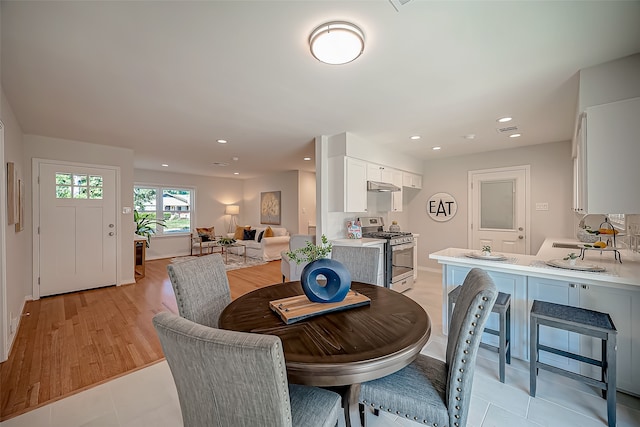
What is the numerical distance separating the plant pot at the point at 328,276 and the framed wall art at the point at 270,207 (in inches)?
256

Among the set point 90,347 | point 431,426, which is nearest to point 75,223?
point 90,347

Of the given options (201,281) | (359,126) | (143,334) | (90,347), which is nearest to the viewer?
(201,281)

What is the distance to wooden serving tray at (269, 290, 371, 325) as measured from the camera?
1.39 meters

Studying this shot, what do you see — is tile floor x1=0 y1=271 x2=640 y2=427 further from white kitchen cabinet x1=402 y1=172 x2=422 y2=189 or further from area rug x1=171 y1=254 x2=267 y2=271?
area rug x1=171 y1=254 x2=267 y2=271

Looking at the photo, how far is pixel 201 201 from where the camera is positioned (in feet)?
27.1

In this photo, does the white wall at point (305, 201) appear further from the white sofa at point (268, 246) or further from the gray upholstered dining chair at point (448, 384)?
the gray upholstered dining chair at point (448, 384)

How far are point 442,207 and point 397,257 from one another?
6.66 feet

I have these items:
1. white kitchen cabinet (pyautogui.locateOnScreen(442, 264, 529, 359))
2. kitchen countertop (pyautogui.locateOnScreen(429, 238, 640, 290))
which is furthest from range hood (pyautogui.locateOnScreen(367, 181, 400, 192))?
white kitchen cabinet (pyautogui.locateOnScreen(442, 264, 529, 359))

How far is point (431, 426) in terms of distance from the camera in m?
1.20

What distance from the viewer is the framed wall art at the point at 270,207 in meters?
7.99

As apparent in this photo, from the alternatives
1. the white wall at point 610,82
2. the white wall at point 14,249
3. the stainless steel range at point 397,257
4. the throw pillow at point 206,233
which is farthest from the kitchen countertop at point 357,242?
the throw pillow at point 206,233

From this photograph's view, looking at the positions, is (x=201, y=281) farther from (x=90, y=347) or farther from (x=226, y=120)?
(x=226, y=120)

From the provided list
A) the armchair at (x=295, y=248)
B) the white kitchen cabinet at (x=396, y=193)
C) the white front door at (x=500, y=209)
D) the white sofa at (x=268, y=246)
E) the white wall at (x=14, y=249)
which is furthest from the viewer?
the white sofa at (x=268, y=246)

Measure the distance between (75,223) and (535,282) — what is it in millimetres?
5944
